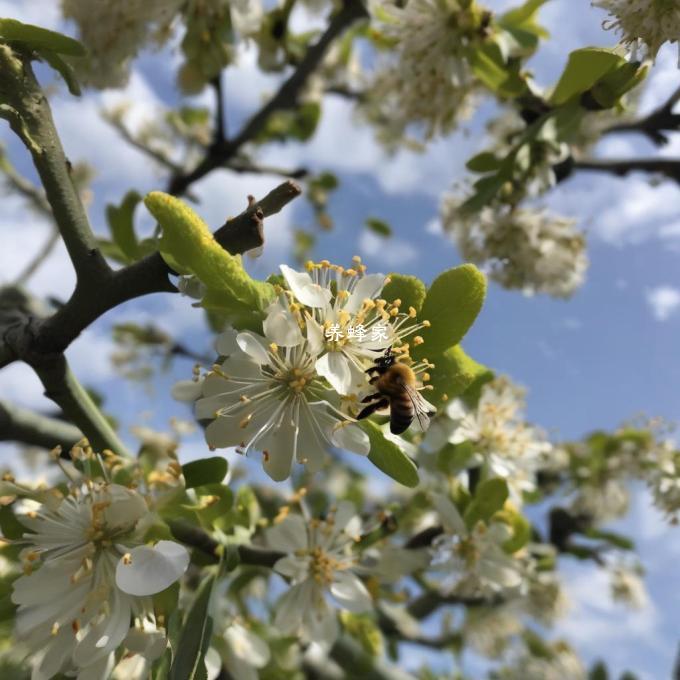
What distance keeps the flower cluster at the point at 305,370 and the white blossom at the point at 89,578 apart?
0.57ft

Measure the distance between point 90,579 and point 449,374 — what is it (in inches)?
23.3

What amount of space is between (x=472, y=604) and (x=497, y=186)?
Answer: 133cm

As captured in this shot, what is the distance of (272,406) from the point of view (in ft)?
3.19

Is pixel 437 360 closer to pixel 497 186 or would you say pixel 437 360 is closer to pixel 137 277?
pixel 137 277

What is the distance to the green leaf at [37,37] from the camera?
0.99 m

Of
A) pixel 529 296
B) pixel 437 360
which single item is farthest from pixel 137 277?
pixel 529 296

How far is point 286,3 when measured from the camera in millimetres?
2213

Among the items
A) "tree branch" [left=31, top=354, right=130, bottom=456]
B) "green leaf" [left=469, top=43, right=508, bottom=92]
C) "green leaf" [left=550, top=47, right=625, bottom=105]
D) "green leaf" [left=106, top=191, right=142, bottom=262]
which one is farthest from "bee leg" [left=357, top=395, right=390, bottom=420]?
"green leaf" [left=469, top=43, right=508, bottom=92]

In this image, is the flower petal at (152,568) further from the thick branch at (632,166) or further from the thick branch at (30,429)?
the thick branch at (632,166)

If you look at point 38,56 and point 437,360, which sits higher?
point 38,56

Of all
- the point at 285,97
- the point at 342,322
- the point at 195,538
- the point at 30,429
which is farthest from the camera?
the point at 285,97

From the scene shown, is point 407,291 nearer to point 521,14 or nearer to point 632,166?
point 521,14

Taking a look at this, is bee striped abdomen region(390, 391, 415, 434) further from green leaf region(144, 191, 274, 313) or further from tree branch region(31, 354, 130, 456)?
tree branch region(31, 354, 130, 456)

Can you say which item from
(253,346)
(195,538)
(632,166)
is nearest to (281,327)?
(253,346)
